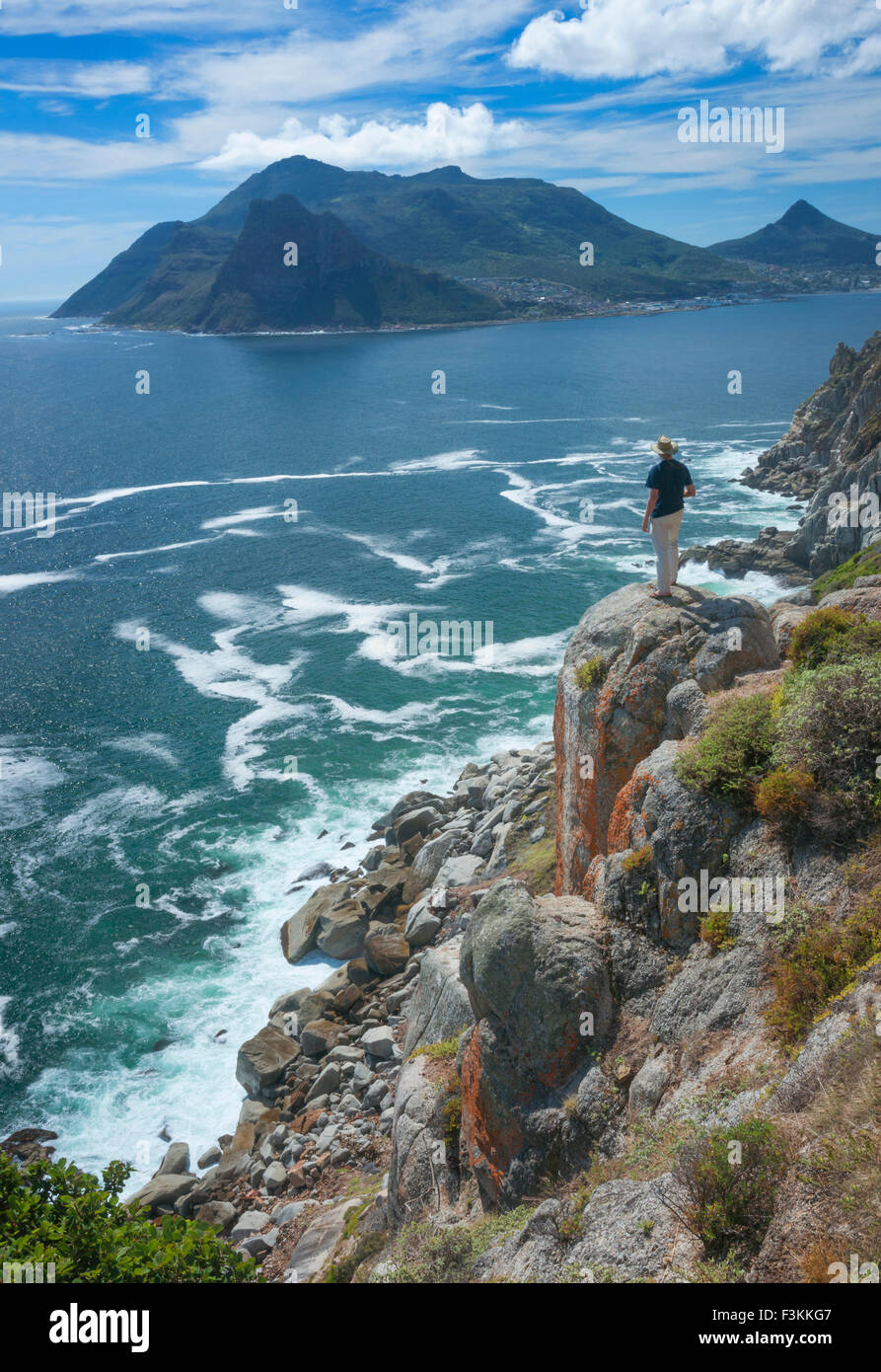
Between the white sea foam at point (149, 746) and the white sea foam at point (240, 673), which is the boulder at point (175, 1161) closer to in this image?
the white sea foam at point (240, 673)

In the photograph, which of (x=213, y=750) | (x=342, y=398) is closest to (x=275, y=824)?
(x=213, y=750)

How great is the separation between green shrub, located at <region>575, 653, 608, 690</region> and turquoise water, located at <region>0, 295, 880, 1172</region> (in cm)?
2004

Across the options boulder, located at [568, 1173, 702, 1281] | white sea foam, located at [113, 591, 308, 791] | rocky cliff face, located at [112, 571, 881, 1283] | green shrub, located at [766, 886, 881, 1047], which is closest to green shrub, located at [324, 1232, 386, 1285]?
rocky cliff face, located at [112, 571, 881, 1283]

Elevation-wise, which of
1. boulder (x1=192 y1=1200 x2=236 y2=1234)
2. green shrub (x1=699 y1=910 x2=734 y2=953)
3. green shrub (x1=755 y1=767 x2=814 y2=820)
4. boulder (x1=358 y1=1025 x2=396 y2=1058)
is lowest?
boulder (x1=192 y1=1200 x2=236 y2=1234)

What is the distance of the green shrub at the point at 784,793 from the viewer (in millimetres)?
11851

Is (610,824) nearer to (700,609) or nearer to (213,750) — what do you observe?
(700,609)

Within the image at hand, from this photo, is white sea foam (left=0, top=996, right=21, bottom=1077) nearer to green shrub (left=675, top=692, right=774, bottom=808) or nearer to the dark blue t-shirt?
green shrub (left=675, top=692, right=774, bottom=808)

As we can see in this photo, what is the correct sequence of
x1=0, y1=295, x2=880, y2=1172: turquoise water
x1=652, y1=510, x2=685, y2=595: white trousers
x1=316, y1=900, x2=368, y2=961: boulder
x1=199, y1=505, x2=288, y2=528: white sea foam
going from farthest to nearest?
x1=199, y1=505, x2=288, y2=528: white sea foam
x1=316, y1=900, x2=368, y2=961: boulder
x1=0, y1=295, x2=880, y2=1172: turquoise water
x1=652, y1=510, x2=685, y2=595: white trousers

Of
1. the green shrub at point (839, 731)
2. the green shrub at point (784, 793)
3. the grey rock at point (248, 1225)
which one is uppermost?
the green shrub at point (839, 731)

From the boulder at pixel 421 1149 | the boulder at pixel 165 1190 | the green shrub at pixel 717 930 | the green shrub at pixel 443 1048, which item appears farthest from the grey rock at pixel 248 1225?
the green shrub at pixel 717 930

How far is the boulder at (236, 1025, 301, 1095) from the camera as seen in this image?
2756 centimetres

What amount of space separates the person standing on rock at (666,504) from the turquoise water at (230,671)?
74.8 feet

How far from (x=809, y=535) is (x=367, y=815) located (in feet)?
146

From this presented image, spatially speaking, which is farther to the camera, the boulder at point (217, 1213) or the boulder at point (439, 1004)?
the boulder at point (217, 1213)
